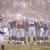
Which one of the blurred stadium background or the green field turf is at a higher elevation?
the blurred stadium background

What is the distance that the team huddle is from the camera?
2.22 meters

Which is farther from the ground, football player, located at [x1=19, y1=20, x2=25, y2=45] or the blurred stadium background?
the blurred stadium background

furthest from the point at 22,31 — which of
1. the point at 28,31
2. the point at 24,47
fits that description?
the point at 24,47

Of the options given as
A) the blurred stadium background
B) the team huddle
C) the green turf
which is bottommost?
the green turf

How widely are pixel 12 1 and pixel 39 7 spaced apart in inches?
13.5

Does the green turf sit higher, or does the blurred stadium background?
the blurred stadium background

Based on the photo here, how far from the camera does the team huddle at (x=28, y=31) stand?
2.22 metres

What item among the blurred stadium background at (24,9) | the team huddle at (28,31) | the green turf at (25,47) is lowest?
the green turf at (25,47)

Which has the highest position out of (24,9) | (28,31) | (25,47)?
(24,9)

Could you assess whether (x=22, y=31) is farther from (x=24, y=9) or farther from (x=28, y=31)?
(x=24, y=9)

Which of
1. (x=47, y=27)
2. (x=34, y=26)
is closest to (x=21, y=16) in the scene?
(x=34, y=26)

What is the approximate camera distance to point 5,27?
86.8 inches

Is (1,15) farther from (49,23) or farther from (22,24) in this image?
(49,23)

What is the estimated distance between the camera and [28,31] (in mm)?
2225
